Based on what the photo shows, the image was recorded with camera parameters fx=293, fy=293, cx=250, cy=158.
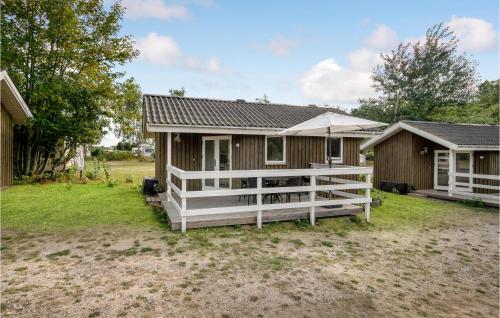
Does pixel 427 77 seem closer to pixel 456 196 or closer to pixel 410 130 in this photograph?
pixel 410 130

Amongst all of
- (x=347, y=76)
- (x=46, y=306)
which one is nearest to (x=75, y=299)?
(x=46, y=306)

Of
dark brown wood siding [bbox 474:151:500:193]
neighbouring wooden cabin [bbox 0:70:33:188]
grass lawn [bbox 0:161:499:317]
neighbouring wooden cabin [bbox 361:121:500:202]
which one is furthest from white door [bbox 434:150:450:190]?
neighbouring wooden cabin [bbox 0:70:33:188]

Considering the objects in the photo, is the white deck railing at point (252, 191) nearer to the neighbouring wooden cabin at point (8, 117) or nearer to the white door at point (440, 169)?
the neighbouring wooden cabin at point (8, 117)

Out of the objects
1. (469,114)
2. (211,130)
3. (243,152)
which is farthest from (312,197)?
(469,114)

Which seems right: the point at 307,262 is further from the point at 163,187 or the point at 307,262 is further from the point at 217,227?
→ the point at 163,187

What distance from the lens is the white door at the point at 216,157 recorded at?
10.3 m

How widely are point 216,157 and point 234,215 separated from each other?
12.2 feet

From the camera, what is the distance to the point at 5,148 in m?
12.0

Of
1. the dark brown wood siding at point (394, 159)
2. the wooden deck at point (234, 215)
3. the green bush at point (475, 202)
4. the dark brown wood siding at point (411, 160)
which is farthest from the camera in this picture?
Answer: the dark brown wood siding at point (394, 159)

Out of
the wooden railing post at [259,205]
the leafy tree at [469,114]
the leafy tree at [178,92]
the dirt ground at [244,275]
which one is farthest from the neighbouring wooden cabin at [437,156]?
the leafy tree at [178,92]

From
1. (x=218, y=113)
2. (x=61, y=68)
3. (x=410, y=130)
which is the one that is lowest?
(x=410, y=130)

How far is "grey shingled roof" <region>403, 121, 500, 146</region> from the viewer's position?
12.7 meters

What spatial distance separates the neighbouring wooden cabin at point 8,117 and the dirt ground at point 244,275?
788cm

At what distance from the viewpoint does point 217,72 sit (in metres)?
36.9
